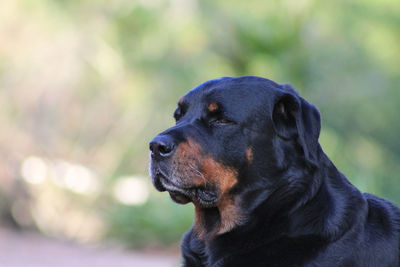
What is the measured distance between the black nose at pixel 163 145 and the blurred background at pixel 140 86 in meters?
6.30

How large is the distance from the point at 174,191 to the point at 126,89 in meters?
11.4

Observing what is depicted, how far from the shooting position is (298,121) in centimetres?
368

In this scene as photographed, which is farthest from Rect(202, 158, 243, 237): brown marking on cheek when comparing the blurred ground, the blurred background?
the blurred background

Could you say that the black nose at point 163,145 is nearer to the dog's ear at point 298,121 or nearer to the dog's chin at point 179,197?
the dog's chin at point 179,197

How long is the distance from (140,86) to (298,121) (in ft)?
38.6

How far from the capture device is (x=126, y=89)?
589 inches

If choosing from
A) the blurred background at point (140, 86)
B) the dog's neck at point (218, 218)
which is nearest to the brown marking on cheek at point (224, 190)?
the dog's neck at point (218, 218)

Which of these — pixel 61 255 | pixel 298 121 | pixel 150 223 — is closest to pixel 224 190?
pixel 298 121

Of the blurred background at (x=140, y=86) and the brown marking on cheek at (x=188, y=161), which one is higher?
the blurred background at (x=140, y=86)

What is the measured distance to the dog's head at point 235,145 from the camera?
11.9 feet

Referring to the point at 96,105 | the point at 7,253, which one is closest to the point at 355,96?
the point at 96,105

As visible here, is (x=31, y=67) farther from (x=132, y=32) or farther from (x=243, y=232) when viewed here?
(x=243, y=232)

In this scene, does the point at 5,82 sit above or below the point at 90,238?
above

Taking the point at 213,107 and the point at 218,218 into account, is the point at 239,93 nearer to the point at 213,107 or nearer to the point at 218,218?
the point at 213,107
